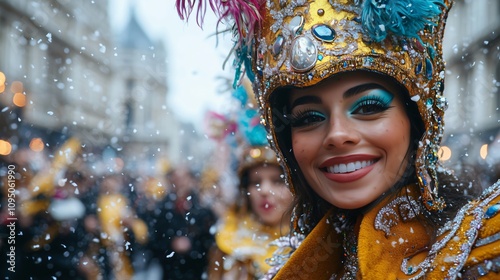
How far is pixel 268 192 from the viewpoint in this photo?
158 inches

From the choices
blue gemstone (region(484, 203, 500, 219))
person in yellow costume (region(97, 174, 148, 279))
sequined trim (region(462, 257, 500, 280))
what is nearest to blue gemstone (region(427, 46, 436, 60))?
blue gemstone (region(484, 203, 500, 219))

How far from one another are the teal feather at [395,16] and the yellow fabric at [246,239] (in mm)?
2600

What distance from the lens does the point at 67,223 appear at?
4.94m

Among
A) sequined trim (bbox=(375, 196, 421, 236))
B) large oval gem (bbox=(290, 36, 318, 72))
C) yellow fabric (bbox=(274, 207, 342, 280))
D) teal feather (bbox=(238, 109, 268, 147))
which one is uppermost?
large oval gem (bbox=(290, 36, 318, 72))

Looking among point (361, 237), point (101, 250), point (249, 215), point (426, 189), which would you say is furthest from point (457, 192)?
point (101, 250)

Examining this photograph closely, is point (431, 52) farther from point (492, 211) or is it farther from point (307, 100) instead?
point (492, 211)

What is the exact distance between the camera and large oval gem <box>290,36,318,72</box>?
164 centimetres

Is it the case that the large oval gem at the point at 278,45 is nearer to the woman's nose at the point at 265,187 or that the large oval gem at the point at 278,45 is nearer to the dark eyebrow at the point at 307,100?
the dark eyebrow at the point at 307,100

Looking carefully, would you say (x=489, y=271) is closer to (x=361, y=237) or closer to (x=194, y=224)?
(x=361, y=237)

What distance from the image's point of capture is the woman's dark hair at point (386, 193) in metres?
1.68

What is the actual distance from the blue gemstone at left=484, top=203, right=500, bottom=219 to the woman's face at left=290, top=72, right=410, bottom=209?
32cm

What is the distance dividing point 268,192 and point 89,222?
2.26 m

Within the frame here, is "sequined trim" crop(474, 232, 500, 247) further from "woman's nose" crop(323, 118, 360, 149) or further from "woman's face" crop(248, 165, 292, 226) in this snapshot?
"woman's face" crop(248, 165, 292, 226)

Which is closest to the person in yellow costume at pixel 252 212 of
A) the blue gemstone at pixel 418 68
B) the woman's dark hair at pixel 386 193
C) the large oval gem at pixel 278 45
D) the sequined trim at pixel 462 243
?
the woman's dark hair at pixel 386 193
